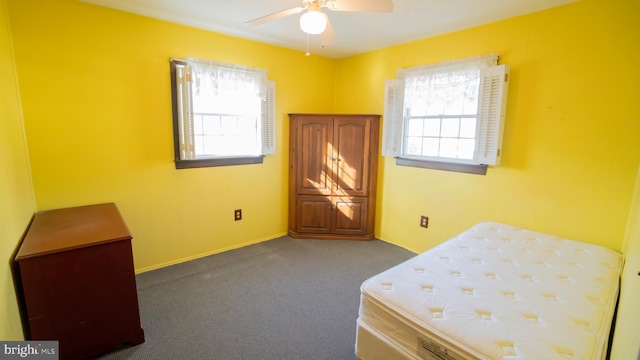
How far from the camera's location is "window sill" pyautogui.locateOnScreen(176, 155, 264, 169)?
10.0 feet

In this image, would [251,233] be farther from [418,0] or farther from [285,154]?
[418,0]

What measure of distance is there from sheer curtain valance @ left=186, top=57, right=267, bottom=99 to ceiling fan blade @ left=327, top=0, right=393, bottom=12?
1663 mm

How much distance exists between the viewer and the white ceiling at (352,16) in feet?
7.84

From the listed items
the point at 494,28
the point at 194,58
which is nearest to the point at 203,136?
the point at 194,58

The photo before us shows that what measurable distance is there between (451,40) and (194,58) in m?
2.60

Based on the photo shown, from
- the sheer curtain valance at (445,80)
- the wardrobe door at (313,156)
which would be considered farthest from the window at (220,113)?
the sheer curtain valance at (445,80)

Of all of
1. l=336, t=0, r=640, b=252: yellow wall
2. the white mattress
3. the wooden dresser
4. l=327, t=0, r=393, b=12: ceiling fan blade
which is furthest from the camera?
l=336, t=0, r=640, b=252: yellow wall

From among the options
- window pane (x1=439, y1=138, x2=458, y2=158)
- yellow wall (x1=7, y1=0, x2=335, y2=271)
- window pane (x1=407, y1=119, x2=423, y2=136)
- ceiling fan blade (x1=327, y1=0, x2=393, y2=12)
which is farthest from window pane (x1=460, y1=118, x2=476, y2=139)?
yellow wall (x1=7, y1=0, x2=335, y2=271)

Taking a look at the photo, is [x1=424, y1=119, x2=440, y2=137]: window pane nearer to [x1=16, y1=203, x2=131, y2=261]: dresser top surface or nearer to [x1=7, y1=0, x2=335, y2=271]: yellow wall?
[x1=7, y1=0, x2=335, y2=271]: yellow wall

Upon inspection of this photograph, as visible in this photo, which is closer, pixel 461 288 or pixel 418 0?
pixel 461 288

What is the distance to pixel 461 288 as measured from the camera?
1.61m

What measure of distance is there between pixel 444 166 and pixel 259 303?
7.52 feet

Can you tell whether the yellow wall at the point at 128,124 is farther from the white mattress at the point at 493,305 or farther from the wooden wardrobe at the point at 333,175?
the white mattress at the point at 493,305

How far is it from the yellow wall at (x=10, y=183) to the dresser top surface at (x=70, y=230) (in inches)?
2.8
